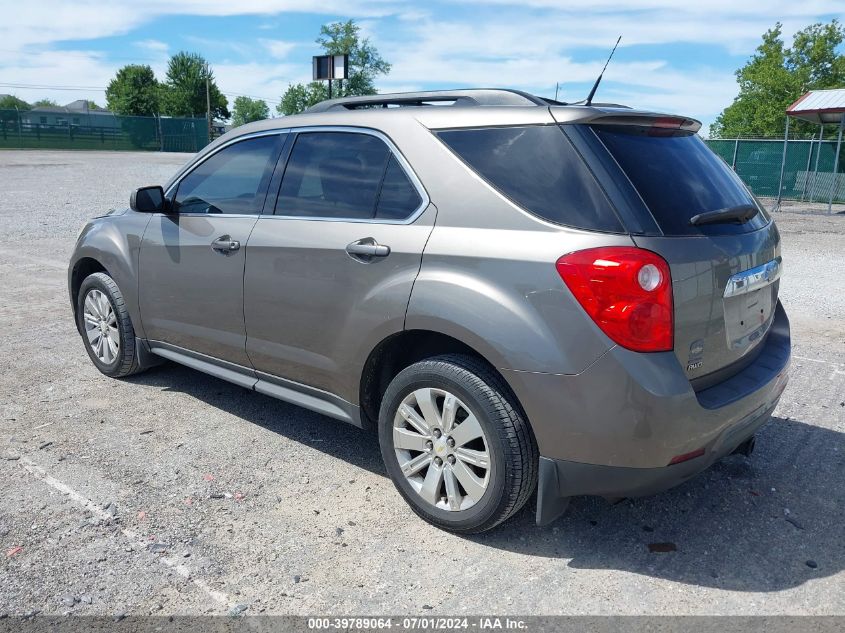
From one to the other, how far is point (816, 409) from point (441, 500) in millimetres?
2873

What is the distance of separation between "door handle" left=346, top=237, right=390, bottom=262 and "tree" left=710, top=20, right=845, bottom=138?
5021 centimetres

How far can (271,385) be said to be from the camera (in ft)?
13.1

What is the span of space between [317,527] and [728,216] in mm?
2230

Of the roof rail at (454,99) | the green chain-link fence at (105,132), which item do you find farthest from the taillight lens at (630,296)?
the green chain-link fence at (105,132)

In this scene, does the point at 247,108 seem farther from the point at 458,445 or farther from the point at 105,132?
the point at 458,445

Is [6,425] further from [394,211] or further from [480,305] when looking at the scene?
[480,305]

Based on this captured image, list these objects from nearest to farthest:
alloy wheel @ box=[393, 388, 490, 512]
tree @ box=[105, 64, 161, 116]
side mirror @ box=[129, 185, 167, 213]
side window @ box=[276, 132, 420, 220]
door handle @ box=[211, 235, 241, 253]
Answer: alloy wheel @ box=[393, 388, 490, 512] → side window @ box=[276, 132, 420, 220] → door handle @ box=[211, 235, 241, 253] → side mirror @ box=[129, 185, 167, 213] → tree @ box=[105, 64, 161, 116]

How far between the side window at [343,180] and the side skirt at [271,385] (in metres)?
0.90

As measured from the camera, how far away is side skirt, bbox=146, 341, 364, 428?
362 cm

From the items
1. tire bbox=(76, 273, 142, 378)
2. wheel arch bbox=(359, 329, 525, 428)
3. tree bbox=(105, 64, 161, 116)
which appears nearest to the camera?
wheel arch bbox=(359, 329, 525, 428)

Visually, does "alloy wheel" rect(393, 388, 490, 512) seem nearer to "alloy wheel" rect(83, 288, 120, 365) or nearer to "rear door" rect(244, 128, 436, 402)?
"rear door" rect(244, 128, 436, 402)

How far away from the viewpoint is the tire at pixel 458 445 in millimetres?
2922

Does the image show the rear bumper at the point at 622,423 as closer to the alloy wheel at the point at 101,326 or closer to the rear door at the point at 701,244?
the rear door at the point at 701,244

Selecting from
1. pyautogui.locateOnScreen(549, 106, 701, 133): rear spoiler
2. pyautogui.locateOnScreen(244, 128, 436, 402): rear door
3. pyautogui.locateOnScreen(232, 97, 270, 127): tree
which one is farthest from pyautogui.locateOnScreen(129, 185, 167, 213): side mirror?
pyautogui.locateOnScreen(232, 97, 270, 127): tree
